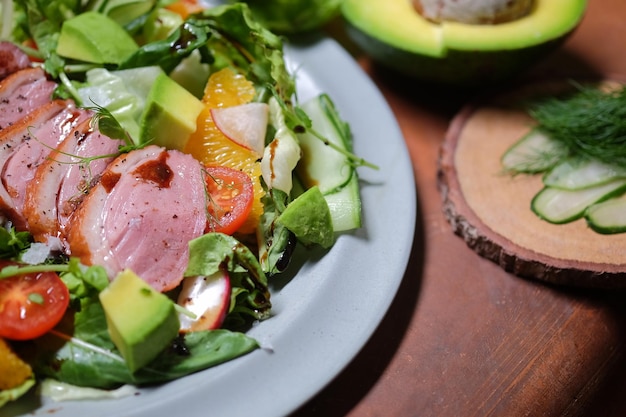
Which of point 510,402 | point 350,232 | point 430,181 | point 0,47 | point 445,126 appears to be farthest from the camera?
point 445,126

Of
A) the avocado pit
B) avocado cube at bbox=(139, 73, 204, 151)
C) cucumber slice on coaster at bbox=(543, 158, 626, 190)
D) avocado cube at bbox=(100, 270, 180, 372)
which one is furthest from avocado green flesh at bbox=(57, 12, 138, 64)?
cucumber slice on coaster at bbox=(543, 158, 626, 190)

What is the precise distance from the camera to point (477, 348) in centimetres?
182

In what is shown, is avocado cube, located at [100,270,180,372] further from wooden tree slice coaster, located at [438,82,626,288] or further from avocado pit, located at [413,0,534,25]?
avocado pit, located at [413,0,534,25]

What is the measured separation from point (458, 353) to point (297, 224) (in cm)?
57

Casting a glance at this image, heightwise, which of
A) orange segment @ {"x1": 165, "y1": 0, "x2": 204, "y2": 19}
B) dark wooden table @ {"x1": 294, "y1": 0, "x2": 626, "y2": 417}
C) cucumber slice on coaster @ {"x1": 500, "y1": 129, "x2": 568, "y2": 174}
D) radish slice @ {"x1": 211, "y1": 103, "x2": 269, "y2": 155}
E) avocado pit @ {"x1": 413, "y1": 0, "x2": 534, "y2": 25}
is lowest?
dark wooden table @ {"x1": 294, "y1": 0, "x2": 626, "y2": 417}

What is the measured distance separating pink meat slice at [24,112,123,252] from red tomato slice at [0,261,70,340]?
160mm

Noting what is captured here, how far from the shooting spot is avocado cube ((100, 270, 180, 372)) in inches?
55.4

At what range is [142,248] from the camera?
162cm

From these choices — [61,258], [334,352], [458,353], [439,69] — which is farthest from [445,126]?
[61,258]

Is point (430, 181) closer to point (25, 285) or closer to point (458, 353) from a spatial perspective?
point (458, 353)

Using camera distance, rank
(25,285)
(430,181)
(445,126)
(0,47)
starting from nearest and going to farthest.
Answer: (25,285) < (0,47) < (430,181) < (445,126)

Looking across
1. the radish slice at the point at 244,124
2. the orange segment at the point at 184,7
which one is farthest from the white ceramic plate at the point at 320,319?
the orange segment at the point at 184,7

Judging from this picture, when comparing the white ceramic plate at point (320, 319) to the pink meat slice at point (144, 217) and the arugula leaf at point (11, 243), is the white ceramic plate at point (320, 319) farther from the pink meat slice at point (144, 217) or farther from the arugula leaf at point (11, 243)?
the arugula leaf at point (11, 243)

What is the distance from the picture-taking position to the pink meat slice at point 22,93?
197 cm
